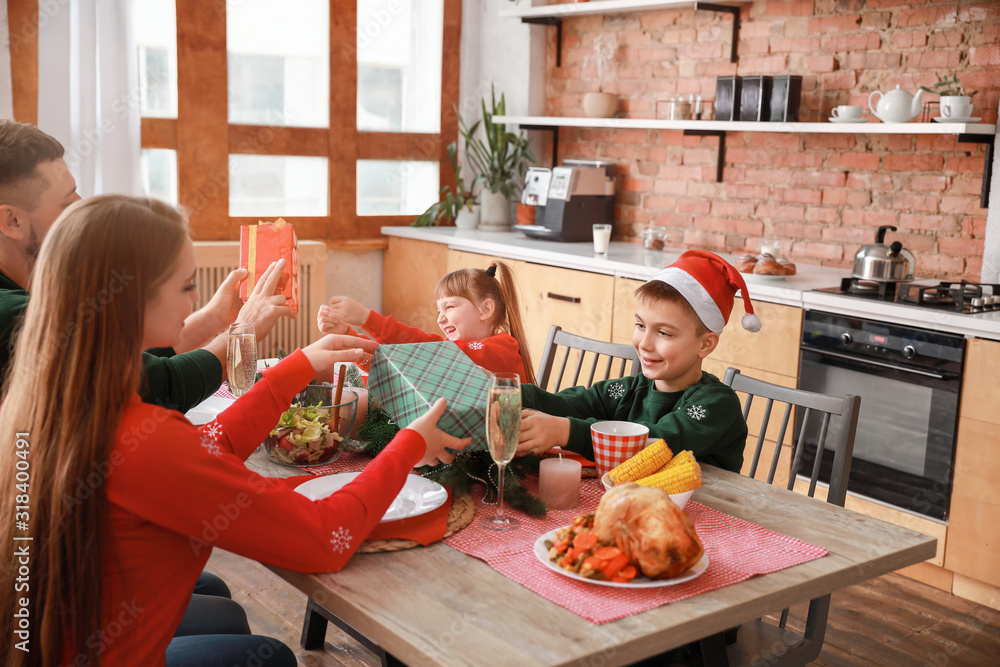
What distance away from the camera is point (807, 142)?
3.62m

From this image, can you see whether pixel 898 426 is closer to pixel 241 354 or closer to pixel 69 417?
pixel 241 354

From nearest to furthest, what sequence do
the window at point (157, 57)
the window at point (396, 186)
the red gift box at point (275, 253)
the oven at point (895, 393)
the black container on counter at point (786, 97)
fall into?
the red gift box at point (275, 253)
the oven at point (895, 393)
the black container on counter at point (786, 97)
the window at point (157, 57)
the window at point (396, 186)

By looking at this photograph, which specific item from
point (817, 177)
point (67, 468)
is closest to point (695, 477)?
point (67, 468)

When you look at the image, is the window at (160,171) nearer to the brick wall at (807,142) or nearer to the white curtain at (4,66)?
the white curtain at (4,66)

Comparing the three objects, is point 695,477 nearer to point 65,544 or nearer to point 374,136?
point 65,544

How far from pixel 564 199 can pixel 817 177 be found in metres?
1.13

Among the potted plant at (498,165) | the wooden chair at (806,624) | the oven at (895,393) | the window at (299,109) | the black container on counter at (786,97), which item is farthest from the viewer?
the potted plant at (498,165)

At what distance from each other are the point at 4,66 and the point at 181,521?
3303 mm

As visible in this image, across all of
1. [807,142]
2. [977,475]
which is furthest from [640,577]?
[807,142]

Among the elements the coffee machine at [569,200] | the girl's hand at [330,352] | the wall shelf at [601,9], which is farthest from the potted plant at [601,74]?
the girl's hand at [330,352]

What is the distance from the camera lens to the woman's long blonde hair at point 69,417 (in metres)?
1.05

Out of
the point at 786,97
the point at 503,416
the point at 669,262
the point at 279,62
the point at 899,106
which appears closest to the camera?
the point at 503,416

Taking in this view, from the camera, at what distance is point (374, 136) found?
4.76 meters

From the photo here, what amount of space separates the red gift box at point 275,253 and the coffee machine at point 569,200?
7.77 feet
